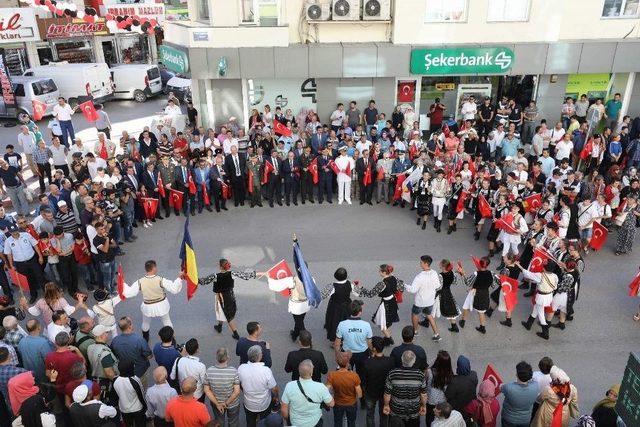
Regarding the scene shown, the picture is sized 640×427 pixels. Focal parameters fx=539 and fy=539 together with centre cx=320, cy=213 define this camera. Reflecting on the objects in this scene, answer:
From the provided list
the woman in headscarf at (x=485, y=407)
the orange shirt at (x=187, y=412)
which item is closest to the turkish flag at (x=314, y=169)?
the woman in headscarf at (x=485, y=407)

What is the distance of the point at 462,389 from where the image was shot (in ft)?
20.4

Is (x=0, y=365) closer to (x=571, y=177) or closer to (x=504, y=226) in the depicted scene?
(x=504, y=226)

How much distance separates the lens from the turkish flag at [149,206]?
1274cm

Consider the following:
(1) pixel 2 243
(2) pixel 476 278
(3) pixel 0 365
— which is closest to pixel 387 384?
(2) pixel 476 278

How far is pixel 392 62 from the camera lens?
16312 millimetres

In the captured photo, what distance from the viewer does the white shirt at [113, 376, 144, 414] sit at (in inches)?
245

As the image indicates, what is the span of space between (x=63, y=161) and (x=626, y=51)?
16.8 meters

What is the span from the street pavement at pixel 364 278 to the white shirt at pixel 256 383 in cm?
132

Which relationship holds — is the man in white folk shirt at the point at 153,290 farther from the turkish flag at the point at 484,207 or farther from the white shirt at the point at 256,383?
the turkish flag at the point at 484,207

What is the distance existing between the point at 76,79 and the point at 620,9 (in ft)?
67.8

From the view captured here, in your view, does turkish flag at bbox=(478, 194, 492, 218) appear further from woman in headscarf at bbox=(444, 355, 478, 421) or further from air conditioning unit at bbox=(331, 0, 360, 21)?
air conditioning unit at bbox=(331, 0, 360, 21)

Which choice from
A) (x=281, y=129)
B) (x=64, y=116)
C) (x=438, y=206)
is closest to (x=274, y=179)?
(x=281, y=129)

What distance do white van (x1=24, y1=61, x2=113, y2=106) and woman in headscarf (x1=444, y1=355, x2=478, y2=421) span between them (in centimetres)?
2134

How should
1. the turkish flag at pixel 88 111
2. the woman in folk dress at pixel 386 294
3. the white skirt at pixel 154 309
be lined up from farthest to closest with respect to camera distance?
the turkish flag at pixel 88 111, the white skirt at pixel 154 309, the woman in folk dress at pixel 386 294
